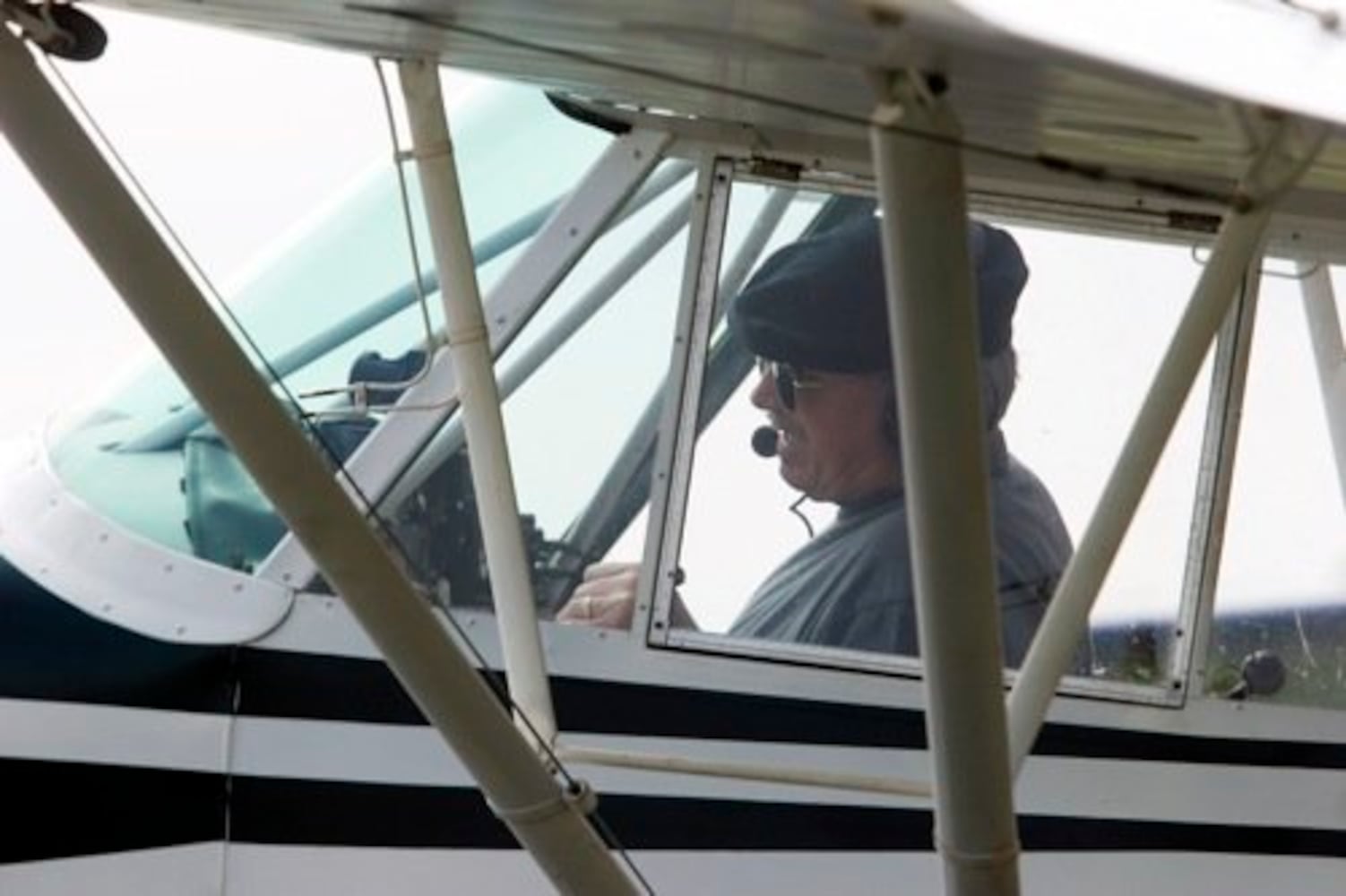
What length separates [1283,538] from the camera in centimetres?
446

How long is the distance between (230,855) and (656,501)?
2.69 feet

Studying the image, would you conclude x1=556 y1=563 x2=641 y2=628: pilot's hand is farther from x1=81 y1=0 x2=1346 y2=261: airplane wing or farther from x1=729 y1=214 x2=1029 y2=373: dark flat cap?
x1=81 y1=0 x2=1346 y2=261: airplane wing

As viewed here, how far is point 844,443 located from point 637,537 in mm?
364

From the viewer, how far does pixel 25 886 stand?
11.8 ft

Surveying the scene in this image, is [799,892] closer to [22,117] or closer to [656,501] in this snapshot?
[656,501]

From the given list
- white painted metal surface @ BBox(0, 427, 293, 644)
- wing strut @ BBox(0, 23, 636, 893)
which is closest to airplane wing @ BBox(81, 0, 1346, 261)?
wing strut @ BBox(0, 23, 636, 893)

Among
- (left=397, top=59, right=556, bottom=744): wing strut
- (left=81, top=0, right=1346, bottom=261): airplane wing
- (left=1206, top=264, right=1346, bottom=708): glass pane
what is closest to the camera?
(left=81, top=0, right=1346, bottom=261): airplane wing

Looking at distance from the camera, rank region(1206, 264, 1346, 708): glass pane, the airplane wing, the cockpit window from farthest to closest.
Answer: region(1206, 264, 1346, 708): glass pane < the cockpit window < the airplane wing

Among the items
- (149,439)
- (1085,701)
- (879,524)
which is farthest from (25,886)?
(1085,701)

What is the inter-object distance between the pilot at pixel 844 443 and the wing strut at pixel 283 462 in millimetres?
1178

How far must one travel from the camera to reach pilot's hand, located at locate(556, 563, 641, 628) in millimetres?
3977

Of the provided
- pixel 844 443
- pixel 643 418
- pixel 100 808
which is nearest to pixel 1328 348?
pixel 844 443

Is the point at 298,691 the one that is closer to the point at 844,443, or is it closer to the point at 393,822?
the point at 393,822

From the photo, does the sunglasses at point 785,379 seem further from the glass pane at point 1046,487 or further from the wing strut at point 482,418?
the wing strut at point 482,418
